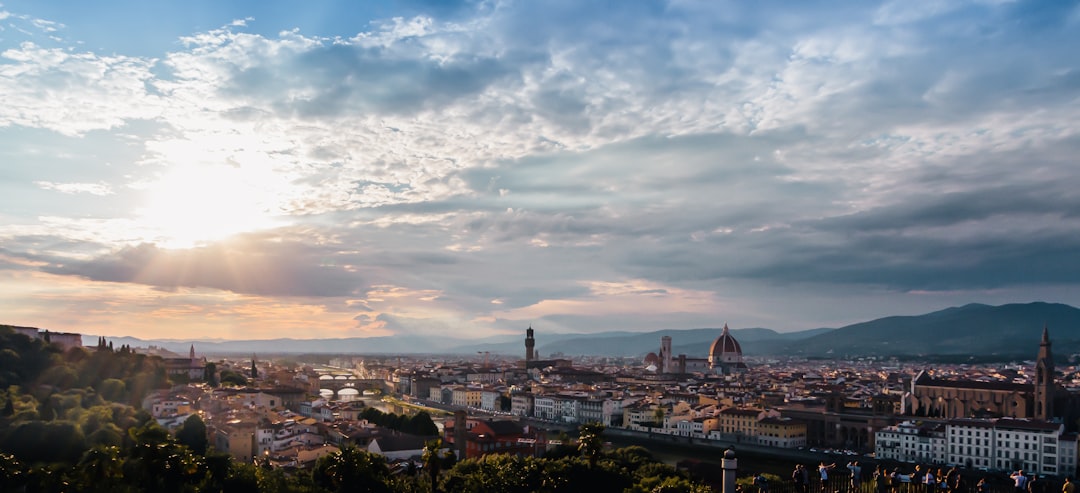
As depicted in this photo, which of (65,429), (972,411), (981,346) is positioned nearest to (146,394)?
(65,429)

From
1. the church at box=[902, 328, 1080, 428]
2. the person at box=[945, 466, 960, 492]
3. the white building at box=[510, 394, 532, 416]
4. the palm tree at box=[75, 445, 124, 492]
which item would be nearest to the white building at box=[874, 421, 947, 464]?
the church at box=[902, 328, 1080, 428]

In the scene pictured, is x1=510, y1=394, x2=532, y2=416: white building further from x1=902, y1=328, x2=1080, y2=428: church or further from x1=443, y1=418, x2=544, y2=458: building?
x1=902, y1=328, x2=1080, y2=428: church

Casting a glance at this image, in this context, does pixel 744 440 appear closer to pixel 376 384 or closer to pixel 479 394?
pixel 479 394

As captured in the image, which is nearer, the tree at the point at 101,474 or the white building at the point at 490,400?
the tree at the point at 101,474

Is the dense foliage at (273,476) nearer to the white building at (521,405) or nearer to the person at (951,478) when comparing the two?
the person at (951,478)

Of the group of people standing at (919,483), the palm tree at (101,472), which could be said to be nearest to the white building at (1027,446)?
the group of people standing at (919,483)

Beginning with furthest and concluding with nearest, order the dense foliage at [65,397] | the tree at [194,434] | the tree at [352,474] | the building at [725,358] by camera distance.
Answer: the building at [725,358] < the tree at [194,434] < the dense foliage at [65,397] < the tree at [352,474]
